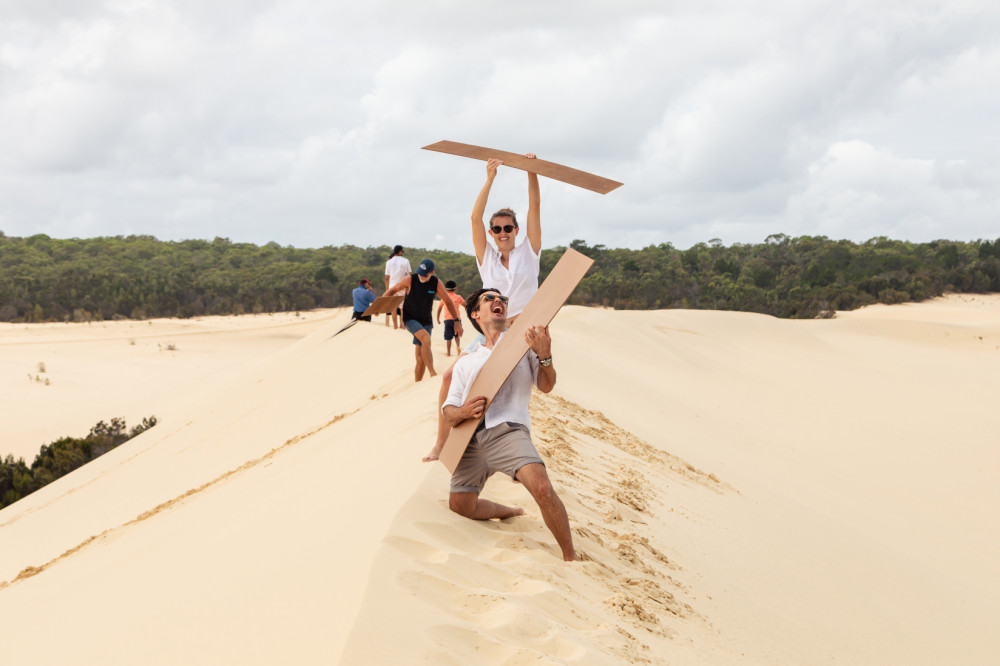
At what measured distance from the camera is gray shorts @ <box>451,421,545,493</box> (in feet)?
12.1

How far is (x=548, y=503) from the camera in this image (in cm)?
352

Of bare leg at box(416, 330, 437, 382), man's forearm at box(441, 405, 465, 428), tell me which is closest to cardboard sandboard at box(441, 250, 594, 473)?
man's forearm at box(441, 405, 465, 428)

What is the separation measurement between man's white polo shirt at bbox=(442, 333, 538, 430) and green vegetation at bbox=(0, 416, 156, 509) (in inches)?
347

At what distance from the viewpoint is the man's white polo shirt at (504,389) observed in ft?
12.5

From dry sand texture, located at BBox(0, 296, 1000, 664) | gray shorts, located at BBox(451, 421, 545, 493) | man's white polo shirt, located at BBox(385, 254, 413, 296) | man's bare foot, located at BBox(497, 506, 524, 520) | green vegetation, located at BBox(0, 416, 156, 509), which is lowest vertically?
green vegetation, located at BBox(0, 416, 156, 509)

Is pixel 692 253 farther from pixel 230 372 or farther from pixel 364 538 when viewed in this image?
pixel 364 538

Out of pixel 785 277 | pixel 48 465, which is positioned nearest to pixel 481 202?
pixel 48 465

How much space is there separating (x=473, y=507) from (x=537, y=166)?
2.02 m

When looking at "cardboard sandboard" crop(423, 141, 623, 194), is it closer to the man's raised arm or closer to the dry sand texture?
the man's raised arm

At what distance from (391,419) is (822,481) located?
6.04m

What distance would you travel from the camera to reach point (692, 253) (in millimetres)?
46281

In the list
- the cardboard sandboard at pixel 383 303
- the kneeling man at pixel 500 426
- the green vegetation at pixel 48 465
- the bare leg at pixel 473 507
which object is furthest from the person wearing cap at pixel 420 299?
the green vegetation at pixel 48 465

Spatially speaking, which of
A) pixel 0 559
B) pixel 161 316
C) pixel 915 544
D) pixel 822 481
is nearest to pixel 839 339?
pixel 822 481

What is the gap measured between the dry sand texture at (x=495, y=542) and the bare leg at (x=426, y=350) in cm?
34
